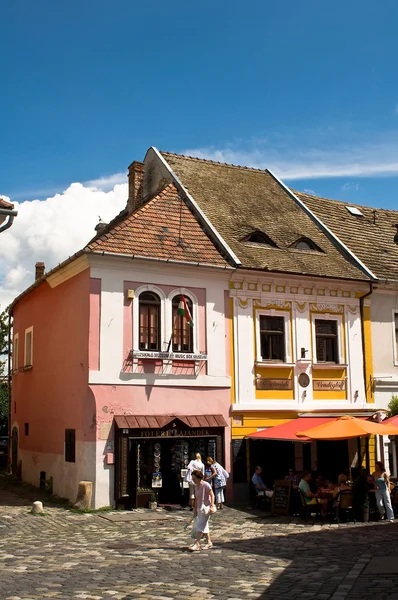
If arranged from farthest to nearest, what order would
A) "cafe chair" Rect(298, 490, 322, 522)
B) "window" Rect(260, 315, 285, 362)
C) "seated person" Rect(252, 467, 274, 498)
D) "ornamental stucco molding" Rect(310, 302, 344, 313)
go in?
"ornamental stucco molding" Rect(310, 302, 344, 313)
"window" Rect(260, 315, 285, 362)
"seated person" Rect(252, 467, 274, 498)
"cafe chair" Rect(298, 490, 322, 522)

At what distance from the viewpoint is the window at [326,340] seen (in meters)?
22.3

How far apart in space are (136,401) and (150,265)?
3.82 meters

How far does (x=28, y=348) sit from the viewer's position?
26.0 m

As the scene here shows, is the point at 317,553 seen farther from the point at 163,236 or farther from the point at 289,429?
the point at 163,236

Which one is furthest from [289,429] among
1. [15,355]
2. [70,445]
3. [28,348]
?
[15,355]

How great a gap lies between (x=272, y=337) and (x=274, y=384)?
147 centimetres

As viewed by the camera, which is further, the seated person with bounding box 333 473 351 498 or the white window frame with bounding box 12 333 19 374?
the white window frame with bounding box 12 333 19 374

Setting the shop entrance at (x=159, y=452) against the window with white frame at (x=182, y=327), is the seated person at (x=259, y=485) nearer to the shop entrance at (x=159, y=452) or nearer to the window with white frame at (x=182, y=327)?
the shop entrance at (x=159, y=452)

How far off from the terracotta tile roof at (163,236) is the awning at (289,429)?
4.97 metres

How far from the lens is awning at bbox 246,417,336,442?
1859cm

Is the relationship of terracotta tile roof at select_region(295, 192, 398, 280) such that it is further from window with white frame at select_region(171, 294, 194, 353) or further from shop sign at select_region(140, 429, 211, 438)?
shop sign at select_region(140, 429, 211, 438)

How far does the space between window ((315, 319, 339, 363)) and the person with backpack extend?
18.2ft

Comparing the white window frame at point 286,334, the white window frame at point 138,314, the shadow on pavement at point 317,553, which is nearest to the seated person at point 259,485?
the shadow on pavement at point 317,553

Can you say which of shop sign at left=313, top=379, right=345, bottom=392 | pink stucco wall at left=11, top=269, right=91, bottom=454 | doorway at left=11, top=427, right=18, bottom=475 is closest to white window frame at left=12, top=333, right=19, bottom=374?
pink stucco wall at left=11, top=269, right=91, bottom=454
